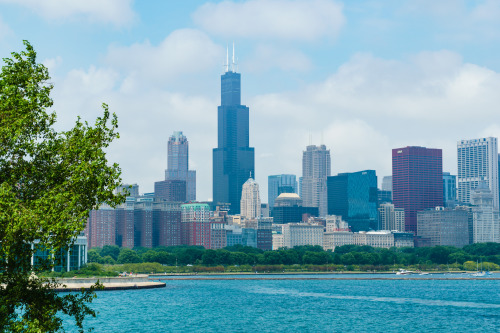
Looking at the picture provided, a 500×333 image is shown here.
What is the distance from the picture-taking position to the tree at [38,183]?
31.4m

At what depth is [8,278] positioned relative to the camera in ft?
112

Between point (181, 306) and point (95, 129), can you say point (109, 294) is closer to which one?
point (181, 306)

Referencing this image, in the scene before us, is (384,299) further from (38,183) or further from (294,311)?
(38,183)

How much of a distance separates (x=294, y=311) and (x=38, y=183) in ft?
327

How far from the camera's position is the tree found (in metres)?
31.4

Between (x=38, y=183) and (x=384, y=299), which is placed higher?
(x=38, y=183)

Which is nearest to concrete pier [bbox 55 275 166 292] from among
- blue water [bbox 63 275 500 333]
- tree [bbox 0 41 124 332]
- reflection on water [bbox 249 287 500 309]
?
blue water [bbox 63 275 500 333]

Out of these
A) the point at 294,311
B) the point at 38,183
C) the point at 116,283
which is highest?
the point at 38,183

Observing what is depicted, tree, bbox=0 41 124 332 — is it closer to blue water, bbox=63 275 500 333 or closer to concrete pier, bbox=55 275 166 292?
blue water, bbox=63 275 500 333

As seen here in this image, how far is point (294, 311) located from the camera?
129500mm

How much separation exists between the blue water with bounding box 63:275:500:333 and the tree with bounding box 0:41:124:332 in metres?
68.9

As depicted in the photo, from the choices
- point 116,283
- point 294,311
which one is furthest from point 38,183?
point 116,283

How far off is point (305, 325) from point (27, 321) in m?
79.0

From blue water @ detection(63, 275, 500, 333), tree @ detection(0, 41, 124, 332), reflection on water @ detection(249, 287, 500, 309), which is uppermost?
tree @ detection(0, 41, 124, 332)
